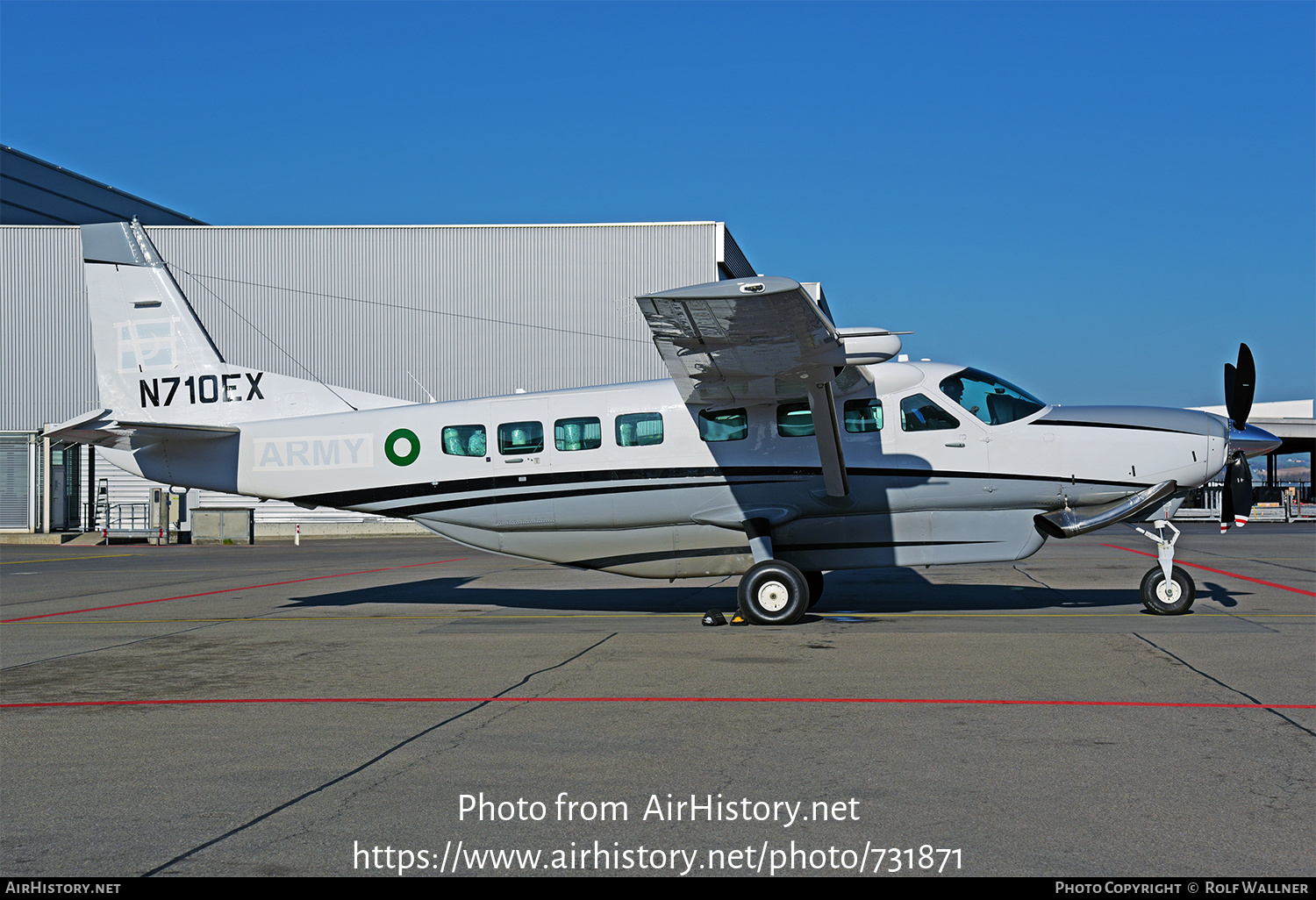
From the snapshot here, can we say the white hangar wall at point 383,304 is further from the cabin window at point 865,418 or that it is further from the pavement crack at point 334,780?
the pavement crack at point 334,780

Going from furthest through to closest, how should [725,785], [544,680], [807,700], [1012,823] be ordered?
[544,680]
[807,700]
[725,785]
[1012,823]

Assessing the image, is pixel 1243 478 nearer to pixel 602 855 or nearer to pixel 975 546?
pixel 975 546

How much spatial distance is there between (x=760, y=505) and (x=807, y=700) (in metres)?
5.23

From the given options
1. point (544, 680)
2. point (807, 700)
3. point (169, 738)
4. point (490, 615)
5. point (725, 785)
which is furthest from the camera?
point (490, 615)

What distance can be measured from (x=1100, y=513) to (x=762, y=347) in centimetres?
474

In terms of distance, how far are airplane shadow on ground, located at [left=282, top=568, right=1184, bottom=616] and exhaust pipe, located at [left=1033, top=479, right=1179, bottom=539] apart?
1.31 metres

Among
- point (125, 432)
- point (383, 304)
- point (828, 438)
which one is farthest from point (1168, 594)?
point (383, 304)

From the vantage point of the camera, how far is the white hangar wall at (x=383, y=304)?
40.8 metres

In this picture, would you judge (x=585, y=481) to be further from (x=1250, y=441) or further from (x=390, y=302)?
(x=390, y=302)

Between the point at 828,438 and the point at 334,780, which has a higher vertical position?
the point at 828,438

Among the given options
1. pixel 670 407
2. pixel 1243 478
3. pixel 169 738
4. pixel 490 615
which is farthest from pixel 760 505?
pixel 169 738

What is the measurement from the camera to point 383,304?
41.8m

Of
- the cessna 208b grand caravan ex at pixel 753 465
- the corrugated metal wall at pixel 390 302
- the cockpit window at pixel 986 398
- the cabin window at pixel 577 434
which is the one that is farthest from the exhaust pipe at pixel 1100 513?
the corrugated metal wall at pixel 390 302

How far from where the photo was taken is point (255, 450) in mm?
13219
